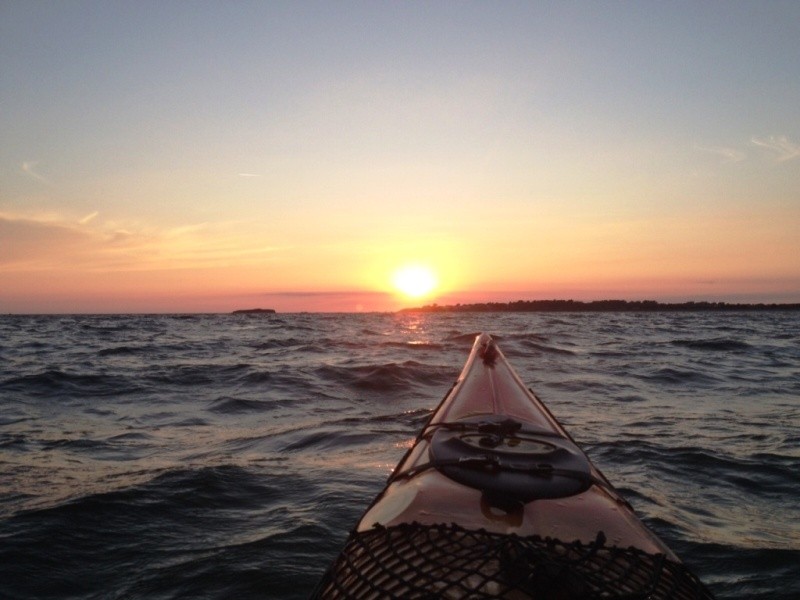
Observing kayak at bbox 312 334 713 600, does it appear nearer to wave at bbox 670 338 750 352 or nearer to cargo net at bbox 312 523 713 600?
cargo net at bbox 312 523 713 600

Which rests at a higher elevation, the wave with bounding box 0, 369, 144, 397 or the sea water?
the wave with bounding box 0, 369, 144, 397

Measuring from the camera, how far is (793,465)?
613cm

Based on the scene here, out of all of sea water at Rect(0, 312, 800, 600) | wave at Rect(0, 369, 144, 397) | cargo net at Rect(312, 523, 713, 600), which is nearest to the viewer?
cargo net at Rect(312, 523, 713, 600)

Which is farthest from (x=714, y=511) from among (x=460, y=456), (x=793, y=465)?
(x=460, y=456)

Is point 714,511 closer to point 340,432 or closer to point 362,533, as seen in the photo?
point 362,533

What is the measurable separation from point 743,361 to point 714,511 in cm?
1449

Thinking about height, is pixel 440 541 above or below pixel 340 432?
above

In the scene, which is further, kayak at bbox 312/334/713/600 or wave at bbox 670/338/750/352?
wave at bbox 670/338/750/352

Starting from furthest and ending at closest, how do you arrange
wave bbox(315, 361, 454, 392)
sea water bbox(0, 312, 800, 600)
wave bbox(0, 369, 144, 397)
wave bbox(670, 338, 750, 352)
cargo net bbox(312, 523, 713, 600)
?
1. wave bbox(670, 338, 750, 352)
2. wave bbox(315, 361, 454, 392)
3. wave bbox(0, 369, 144, 397)
4. sea water bbox(0, 312, 800, 600)
5. cargo net bbox(312, 523, 713, 600)

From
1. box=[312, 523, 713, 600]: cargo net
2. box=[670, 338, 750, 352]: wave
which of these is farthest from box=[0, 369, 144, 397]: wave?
box=[670, 338, 750, 352]: wave

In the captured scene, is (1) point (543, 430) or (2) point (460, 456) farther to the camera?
(1) point (543, 430)

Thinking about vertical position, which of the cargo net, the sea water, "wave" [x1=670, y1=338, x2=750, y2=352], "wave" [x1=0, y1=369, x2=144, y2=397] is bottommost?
"wave" [x1=670, y1=338, x2=750, y2=352]

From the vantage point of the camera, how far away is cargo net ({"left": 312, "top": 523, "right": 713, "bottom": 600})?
6.27ft

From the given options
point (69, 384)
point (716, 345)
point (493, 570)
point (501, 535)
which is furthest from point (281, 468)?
point (716, 345)
